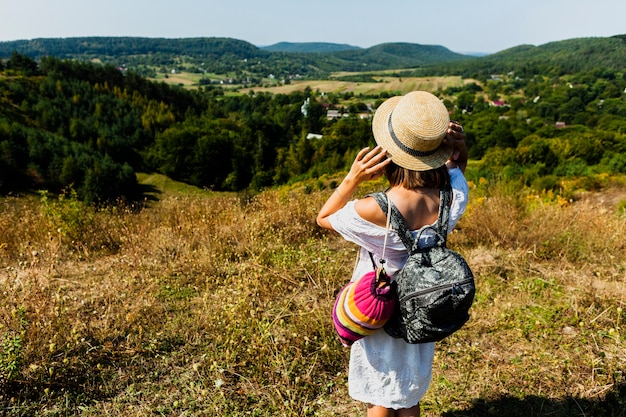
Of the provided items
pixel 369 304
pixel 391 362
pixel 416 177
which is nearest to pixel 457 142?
pixel 416 177

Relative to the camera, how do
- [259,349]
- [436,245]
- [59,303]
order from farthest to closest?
[59,303], [259,349], [436,245]

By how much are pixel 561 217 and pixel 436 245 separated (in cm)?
475

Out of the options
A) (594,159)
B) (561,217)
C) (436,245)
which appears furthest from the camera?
(594,159)

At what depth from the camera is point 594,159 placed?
95.7 ft

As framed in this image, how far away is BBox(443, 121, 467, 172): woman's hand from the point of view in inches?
77.9

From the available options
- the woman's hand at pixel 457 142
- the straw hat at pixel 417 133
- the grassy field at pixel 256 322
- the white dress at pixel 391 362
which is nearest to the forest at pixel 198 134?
the grassy field at pixel 256 322

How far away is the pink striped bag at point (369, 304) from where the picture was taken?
182cm

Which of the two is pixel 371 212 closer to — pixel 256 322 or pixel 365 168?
pixel 365 168

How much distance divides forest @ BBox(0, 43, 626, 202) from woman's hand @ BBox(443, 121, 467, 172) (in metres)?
13.0

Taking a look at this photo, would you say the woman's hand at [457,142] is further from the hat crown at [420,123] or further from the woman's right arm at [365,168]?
the woman's right arm at [365,168]

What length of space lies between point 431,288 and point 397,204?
Result: 42 centimetres

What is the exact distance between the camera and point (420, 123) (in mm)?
1751

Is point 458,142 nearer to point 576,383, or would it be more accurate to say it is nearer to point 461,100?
point 576,383

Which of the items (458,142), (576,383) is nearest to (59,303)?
(458,142)
